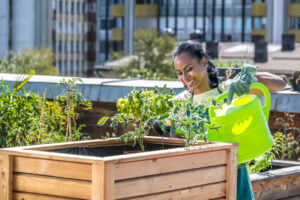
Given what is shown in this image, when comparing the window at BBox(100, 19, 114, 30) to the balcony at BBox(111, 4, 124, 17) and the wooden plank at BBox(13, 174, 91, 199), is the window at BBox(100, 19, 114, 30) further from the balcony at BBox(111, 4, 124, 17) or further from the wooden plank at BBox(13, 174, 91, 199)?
the wooden plank at BBox(13, 174, 91, 199)

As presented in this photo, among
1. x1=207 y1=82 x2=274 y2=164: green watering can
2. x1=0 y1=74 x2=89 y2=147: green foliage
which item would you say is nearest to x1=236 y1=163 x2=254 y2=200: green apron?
x1=207 y1=82 x2=274 y2=164: green watering can

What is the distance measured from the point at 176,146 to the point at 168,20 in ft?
257

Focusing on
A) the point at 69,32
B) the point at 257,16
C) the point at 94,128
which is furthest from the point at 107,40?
the point at 94,128

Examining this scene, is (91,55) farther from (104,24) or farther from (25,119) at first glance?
(25,119)

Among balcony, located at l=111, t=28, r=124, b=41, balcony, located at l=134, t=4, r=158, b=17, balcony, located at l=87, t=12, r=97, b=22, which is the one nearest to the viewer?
balcony, located at l=134, t=4, r=158, b=17

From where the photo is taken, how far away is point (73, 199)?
10.0 ft

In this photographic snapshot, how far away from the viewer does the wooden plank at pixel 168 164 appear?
2982 mm

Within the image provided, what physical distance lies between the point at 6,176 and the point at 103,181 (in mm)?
527

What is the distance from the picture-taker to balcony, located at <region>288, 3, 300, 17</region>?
7244 centimetres

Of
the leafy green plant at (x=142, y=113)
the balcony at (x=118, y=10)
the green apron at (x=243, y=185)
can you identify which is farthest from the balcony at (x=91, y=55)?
the green apron at (x=243, y=185)

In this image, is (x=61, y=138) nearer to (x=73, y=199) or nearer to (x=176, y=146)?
(x=176, y=146)

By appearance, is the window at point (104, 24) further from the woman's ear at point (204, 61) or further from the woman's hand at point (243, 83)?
the woman's hand at point (243, 83)

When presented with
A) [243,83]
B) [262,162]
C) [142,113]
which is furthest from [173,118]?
[262,162]

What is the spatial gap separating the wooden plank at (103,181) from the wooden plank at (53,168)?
0.19 ft
